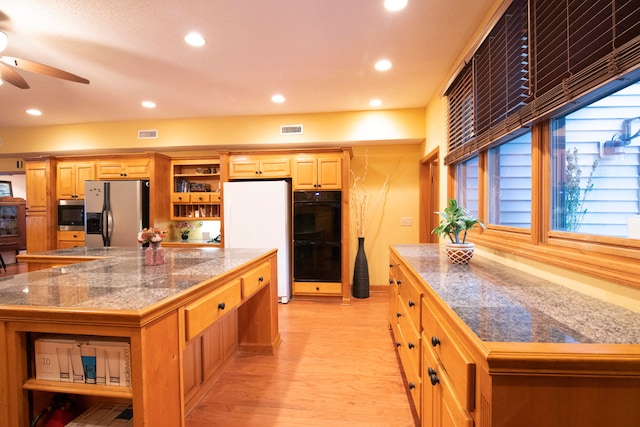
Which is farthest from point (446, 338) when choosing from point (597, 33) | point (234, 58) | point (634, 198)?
point (234, 58)

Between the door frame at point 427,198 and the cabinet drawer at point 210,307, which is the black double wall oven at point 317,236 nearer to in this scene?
the door frame at point 427,198

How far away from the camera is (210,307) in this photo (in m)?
1.32

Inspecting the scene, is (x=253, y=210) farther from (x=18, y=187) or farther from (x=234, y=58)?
(x=18, y=187)

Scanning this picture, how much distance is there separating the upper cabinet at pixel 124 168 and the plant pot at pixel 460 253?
4.20 metres

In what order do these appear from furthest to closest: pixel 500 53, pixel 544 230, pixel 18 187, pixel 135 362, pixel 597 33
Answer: pixel 18 187 < pixel 500 53 < pixel 544 230 < pixel 597 33 < pixel 135 362

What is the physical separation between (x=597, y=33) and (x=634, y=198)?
645 millimetres

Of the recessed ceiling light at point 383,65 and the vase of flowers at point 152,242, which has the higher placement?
the recessed ceiling light at point 383,65

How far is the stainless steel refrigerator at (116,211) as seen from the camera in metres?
3.97

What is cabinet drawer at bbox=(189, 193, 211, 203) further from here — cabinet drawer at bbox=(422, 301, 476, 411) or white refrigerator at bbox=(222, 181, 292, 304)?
cabinet drawer at bbox=(422, 301, 476, 411)

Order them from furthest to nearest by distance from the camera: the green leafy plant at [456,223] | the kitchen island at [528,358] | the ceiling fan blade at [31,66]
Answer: the ceiling fan blade at [31,66] < the green leafy plant at [456,223] < the kitchen island at [528,358]

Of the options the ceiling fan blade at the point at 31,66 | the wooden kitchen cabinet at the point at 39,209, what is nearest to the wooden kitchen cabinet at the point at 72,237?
the wooden kitchen cabinet at the point at 39,209

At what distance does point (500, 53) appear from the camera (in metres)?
1.76

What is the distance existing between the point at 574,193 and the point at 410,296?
37.6 inches

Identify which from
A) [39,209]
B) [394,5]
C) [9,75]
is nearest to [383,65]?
[394,5]
